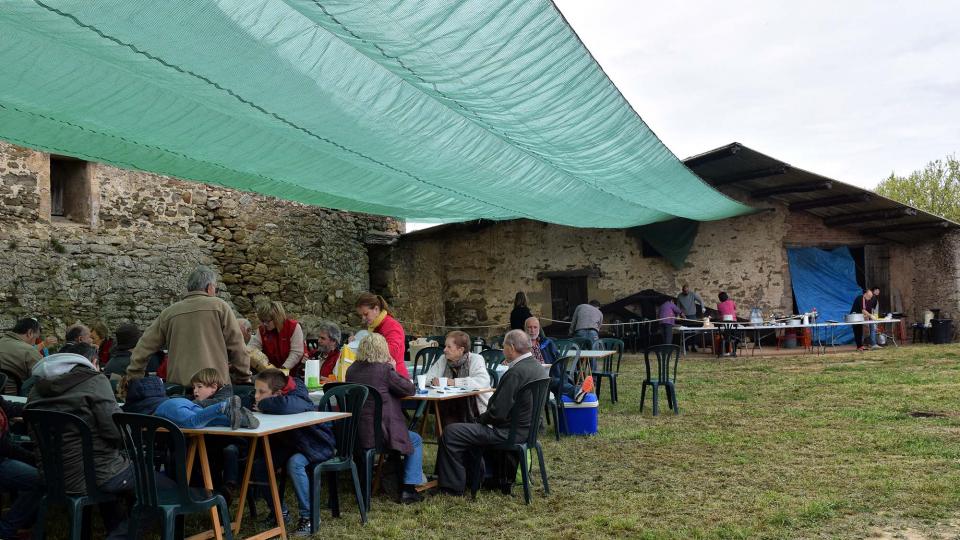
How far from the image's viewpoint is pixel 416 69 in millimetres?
3865

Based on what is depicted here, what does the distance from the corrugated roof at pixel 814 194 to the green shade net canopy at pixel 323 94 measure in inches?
248

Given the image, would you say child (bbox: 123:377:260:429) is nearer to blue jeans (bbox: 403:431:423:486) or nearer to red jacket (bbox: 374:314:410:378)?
blue jeans (bbox: 403:431:423:486)

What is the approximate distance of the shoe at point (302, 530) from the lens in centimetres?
379

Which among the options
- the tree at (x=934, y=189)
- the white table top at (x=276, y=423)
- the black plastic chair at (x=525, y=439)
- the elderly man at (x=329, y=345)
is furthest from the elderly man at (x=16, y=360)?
the tree at (x=934, y=189)

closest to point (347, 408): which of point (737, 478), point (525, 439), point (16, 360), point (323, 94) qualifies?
point (525, 439)

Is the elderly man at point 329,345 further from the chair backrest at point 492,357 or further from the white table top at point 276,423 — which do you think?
the chair backrest at point 492,357

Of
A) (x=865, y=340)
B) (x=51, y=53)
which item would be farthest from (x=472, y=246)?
(x=51, y=53)

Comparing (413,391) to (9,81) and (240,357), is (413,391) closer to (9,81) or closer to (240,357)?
(240,357)

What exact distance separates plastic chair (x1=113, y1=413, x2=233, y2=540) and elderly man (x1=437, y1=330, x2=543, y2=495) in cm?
152

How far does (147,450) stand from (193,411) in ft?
1.16

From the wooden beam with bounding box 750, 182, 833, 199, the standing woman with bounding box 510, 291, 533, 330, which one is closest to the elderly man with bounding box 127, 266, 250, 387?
the standing woman with bounding box 510, 291, 533, 330

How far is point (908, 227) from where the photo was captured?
13953 millimetres

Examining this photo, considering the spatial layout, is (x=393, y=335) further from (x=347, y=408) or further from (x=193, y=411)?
(x=193, y=411)

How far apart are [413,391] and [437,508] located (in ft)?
→ 2.17
